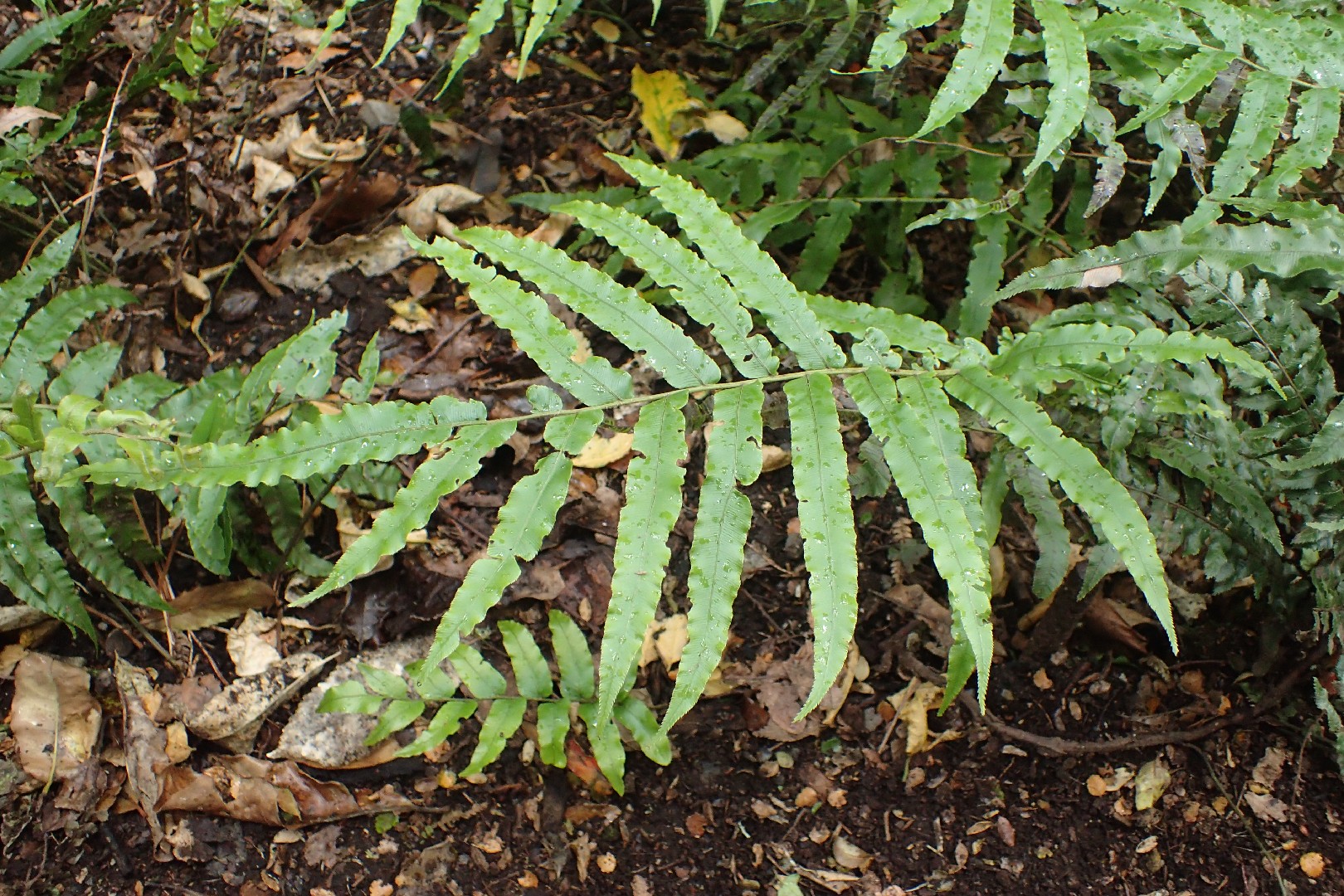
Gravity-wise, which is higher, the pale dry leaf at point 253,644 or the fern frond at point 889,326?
the fern frond at point 889,326

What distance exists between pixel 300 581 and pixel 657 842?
117 centimetres

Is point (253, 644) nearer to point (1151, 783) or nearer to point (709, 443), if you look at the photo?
point (709, 443)

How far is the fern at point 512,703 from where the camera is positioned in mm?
2154

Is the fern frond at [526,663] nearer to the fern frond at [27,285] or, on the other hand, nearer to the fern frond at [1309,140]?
the fern frond at [27,285]

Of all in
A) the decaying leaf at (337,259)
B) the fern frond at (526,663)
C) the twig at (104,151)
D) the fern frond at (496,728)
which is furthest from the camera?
the decaying leaf at (337,259)

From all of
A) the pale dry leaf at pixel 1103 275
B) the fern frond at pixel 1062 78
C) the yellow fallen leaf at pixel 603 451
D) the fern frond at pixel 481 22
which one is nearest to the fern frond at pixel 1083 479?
the pale dry leaf at pixel 1103 275

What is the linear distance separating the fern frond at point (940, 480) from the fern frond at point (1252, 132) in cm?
86

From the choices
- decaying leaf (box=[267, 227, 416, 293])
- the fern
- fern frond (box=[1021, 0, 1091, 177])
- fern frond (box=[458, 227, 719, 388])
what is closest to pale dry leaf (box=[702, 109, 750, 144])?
decaying leaf (box=[267, 227, 416, 293])

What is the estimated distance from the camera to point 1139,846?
7.04 feet

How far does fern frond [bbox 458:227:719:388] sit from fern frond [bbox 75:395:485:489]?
0.30 meters

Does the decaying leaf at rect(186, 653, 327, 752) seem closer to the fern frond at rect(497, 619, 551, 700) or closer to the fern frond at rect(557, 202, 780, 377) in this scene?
the fern frond at rect(497, 619, 551, 700)

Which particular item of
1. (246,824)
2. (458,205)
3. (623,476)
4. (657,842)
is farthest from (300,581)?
(458,205)

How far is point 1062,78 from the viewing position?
1924mm

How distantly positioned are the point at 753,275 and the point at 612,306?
0.90ft
